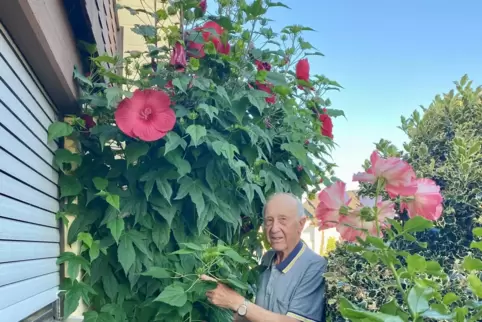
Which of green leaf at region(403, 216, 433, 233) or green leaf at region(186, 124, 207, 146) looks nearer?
green leaf at region(403, 216, 433, 233)

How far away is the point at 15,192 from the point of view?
1.21 metres

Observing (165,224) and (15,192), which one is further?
(165,224)

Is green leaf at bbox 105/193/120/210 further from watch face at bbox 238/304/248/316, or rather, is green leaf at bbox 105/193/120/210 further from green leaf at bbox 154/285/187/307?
watch face at bbox 238/304/248/316

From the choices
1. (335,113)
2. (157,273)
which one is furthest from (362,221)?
(335,113)

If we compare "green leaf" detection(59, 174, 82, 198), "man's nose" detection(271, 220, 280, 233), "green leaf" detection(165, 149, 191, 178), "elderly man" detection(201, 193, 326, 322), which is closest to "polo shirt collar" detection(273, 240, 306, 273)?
"elderly man" detection(201, 193, 326, 322)

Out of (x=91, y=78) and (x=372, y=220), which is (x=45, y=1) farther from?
(x=372, y=220)

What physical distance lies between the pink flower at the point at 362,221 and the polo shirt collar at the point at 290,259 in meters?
0.84

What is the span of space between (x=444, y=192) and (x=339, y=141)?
1044 mm

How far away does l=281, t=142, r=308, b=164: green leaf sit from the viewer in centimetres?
182

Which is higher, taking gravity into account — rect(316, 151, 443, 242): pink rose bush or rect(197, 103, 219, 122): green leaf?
rect(197, 103, 219, 122): green leaf

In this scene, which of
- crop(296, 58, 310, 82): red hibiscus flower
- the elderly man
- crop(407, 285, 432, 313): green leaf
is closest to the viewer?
crop(407, 285, 432, 313): green leaf

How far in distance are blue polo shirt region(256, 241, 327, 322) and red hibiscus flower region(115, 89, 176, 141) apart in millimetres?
709

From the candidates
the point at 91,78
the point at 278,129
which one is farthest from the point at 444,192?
the point at 91,78

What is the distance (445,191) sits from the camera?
115 cm
